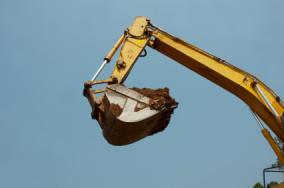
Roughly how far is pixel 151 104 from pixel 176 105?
59cm

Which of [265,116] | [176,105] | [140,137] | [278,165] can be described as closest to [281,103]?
[265,116]

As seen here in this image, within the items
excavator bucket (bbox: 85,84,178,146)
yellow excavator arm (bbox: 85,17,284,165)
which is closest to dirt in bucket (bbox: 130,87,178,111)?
excavator bucket (bbox: 85,84,178,146)

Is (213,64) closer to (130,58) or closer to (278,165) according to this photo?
(130,58)

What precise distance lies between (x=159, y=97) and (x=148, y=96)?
21 cm

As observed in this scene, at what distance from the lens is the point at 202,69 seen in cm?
1058

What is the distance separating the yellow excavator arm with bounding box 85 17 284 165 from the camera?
9828mm

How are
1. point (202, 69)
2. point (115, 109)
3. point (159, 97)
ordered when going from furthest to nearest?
point (202, 69) < point (159, 97) < point (115, 109)

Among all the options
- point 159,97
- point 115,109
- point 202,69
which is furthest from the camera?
point 202,69

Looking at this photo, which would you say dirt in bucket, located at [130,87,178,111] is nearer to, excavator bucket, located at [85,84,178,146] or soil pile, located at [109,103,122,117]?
excavator bucket, located at [85,84,178,146]

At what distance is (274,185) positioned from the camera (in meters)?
9.85

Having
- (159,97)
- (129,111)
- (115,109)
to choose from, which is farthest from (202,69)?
(115,109)

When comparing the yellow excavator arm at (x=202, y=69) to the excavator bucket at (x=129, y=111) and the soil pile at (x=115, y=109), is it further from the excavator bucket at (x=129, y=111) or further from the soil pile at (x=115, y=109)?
the soil pile at (x=115, y=109)

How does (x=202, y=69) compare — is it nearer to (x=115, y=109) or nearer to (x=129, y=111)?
(x=129, y=111)

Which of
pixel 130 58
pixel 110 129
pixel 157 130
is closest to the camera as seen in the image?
pixel 110 129
